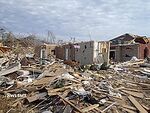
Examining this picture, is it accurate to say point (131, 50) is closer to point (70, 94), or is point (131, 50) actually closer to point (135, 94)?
point (135, 94)

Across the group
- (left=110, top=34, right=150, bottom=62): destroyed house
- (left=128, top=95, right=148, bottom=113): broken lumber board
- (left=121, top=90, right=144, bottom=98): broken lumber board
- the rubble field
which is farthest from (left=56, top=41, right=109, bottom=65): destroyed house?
(left=128, top=95, right=148, bottom=113): broken lumber board

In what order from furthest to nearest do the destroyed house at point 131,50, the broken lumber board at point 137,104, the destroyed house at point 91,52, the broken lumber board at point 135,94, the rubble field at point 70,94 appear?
the destroyed house at point 131,50
the destroyed house at point 91,52
the broken lumber board at point 135,94
the rubble field at point 70,94
the broken lumber board at point 137,104

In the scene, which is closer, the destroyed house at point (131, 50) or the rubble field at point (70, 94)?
the rubble field at point (70, 94)

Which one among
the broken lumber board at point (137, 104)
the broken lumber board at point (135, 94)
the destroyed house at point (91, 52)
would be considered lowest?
the broken lumber board at point (137, 104)

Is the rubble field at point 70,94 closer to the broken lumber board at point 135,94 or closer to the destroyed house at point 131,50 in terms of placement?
the broken lumber board at point 135,94

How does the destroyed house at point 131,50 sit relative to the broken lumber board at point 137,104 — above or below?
above

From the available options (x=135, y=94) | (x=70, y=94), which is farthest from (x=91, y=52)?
(x=70, y=94)

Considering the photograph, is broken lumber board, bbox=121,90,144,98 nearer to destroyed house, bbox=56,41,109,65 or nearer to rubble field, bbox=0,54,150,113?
rubble field, bbox=0,54,150,113

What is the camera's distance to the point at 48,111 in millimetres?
12430

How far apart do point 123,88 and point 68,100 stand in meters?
3.76

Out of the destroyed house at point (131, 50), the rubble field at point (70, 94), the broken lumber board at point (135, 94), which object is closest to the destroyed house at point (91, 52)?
the destroyed house at point (131, 50)

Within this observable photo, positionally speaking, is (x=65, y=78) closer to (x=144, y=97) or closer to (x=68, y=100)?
(x=68, y=100)

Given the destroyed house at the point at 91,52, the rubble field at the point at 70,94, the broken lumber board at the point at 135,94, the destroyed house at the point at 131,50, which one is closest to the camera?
the rubble field at the point at 70,94

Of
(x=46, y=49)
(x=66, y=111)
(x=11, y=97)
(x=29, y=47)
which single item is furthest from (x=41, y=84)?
(x=29, y=47)
